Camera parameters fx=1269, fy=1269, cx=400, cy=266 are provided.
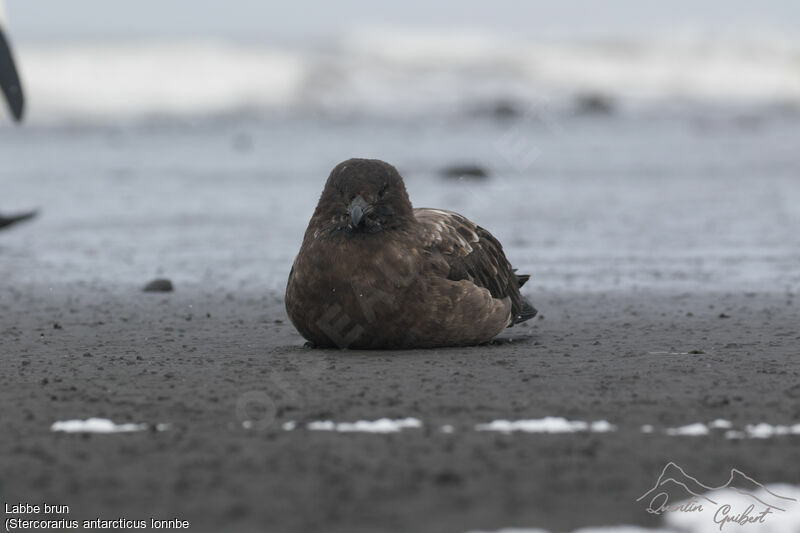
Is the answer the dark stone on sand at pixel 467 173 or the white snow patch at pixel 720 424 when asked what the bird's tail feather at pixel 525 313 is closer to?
the white snow patch at pixel 720 424

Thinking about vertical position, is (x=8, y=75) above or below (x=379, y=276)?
above

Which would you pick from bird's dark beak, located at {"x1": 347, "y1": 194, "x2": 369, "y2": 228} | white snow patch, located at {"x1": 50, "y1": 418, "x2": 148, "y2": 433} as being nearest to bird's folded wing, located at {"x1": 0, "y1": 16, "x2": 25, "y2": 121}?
bird's dark beak, located at {"x1": 347, "y1": 194, "x2": 369, "y2": 228}

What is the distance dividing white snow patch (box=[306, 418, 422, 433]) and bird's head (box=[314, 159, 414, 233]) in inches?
79.2

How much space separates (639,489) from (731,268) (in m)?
7.98

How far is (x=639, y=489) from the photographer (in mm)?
4449

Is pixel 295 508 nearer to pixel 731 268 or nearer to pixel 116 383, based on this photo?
pixel 116 383

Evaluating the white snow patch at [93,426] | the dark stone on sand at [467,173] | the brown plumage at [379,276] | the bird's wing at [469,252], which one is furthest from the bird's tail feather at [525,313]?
the dark stone on sand at [467,173]

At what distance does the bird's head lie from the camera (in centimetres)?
738

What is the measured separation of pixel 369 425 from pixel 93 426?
1.19 meters

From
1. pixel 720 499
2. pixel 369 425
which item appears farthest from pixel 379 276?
pixel 720 499

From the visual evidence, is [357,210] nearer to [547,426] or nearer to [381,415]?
[381,415]

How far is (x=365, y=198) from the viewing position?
7414 millimetres

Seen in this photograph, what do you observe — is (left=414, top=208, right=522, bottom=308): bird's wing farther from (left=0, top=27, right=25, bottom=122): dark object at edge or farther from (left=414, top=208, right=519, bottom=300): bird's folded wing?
(left=0, top=27, right=25, bottom=122): dark object at edge

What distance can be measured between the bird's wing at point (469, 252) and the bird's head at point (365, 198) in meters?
0.27
